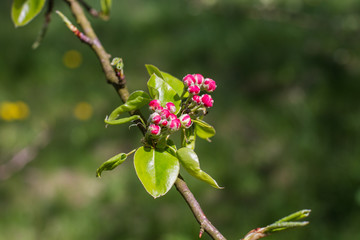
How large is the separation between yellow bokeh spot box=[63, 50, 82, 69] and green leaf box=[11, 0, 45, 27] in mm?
1993

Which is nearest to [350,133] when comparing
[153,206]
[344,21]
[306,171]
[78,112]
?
[306,171]

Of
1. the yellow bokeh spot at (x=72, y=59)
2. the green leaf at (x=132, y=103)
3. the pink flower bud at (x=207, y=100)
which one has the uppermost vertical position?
the yellow bokeh spot at (x=72, y=59)

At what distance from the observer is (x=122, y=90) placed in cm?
70

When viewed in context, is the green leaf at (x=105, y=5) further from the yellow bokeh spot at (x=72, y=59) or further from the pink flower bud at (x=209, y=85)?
the yellow bokeh spot at (x=72, y=59)

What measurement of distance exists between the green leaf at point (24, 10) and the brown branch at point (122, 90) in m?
0.08

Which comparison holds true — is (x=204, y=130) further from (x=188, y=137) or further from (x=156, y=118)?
(x=156, y=118)

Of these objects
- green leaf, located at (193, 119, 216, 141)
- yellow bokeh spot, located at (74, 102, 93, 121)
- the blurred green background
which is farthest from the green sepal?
yellow bokeh spot, located at (74, 102, 93, 121)

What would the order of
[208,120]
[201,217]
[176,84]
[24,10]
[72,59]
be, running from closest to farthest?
[201,217] < [176,84] < [24,10] < [208,120] < [72,59]

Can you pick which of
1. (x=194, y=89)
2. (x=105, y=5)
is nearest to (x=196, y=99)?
(x=194, y=89)

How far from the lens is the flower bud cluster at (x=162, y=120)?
61 cm

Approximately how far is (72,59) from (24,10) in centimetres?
204

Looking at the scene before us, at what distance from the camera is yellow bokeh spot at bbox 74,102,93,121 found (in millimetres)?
2559

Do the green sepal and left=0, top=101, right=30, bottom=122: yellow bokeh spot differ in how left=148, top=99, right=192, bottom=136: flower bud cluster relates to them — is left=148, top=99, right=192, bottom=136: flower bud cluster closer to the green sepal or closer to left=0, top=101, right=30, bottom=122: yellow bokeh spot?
the green sepal

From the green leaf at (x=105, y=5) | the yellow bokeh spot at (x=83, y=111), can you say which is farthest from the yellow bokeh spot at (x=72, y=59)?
the green leaf at (x=105, y=5)
